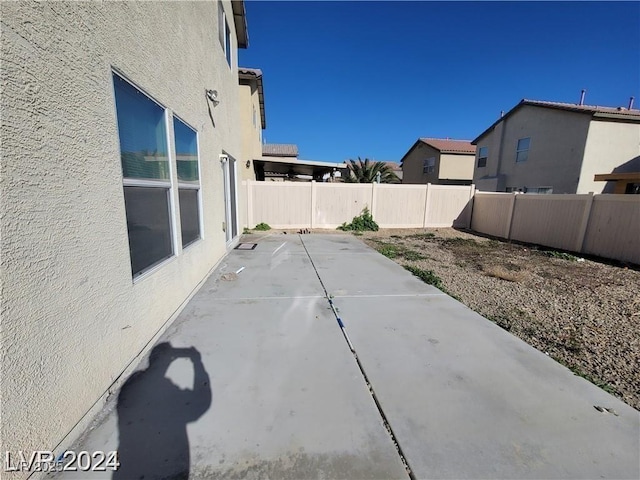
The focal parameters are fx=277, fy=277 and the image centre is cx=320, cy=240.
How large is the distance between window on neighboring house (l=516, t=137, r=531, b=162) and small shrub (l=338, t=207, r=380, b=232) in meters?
10.9

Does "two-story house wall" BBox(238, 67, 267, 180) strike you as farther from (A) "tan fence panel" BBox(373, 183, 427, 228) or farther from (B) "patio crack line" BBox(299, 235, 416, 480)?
(B) "patio crack line" BBox(299, 235, 416, 480)

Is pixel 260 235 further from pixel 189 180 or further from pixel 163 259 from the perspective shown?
→ pixel 163 259

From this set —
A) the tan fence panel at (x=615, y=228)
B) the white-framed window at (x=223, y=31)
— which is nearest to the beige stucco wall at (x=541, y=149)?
the tan fence panel at (x=615, y=228)

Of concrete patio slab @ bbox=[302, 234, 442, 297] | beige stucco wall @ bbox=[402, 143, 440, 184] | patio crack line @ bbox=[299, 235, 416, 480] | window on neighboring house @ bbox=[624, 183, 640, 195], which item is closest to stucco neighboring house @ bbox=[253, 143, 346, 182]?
concrete patio slab @ bbox=[302, 234, 442, 297]

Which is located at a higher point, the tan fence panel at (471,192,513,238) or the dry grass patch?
the tan fence panel at (471,192,513,238)

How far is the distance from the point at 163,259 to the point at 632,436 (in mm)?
4288

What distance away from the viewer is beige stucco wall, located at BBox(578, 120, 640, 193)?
41.3 feet

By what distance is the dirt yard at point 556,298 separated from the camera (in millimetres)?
2863

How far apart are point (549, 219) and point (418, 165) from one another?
1987 cm

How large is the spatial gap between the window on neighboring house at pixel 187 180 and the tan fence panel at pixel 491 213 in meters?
11.3

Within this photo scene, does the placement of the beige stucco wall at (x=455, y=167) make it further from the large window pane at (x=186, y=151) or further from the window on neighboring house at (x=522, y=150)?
the large window pane at (x=186, y=151)

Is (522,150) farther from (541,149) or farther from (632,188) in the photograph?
(632,188)

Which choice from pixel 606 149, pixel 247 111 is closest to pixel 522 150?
Answer: pixel 606 149

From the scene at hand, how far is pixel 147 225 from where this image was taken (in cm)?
283
